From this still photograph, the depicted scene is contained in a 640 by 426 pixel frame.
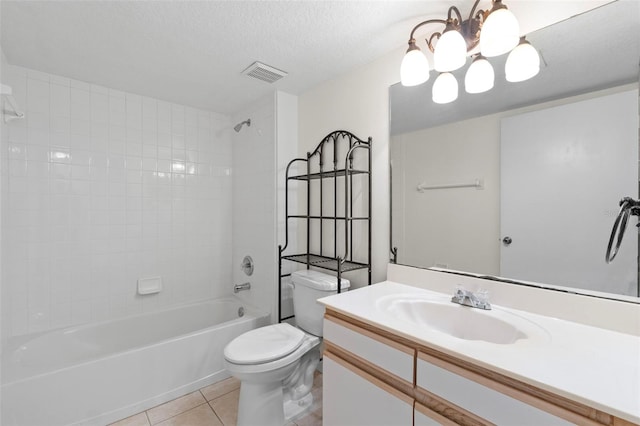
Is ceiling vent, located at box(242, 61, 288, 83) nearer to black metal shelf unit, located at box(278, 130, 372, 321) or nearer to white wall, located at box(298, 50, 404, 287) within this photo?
white wall, located at box(298, 50, 404, 287)

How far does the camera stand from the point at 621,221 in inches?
39.8

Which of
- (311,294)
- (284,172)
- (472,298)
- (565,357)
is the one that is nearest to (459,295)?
(472,298)

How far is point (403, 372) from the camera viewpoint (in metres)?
0.97

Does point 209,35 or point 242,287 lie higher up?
point 209,35

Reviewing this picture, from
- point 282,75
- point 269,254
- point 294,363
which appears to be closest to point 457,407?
point 294,363

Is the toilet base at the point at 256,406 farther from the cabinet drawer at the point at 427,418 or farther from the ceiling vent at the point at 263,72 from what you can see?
the ceiling vent at the point at 263,72

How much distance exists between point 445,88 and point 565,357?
1.22 m

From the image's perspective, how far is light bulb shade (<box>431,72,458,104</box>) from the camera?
1421 mm

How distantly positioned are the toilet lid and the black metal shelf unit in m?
0.36

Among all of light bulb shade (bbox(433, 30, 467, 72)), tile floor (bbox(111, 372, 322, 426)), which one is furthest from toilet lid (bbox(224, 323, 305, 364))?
light bulb shade (bbox(433, 30, 467, 72))

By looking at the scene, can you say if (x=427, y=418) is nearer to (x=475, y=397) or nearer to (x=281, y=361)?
(x=475, y=397)

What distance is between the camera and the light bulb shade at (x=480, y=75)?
128cm

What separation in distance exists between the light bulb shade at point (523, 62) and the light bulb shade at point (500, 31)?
0.10 metres

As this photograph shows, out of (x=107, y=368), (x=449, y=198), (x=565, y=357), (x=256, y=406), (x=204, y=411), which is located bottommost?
(x=204, y=411)
